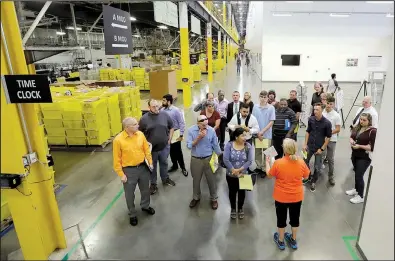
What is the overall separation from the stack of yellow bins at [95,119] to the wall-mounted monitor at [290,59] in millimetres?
14049

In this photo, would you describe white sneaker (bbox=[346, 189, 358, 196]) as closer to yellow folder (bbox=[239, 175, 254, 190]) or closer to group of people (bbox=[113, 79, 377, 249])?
group of people (bbox=[113, 79, 377, 249])

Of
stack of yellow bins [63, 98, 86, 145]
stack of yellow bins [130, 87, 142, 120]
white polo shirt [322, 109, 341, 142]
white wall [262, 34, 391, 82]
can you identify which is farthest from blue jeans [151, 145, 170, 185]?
white wall [262, 34, 391, 82]

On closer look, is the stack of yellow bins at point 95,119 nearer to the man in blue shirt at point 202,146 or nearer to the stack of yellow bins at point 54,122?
the stack of yellow bins at point 54,122

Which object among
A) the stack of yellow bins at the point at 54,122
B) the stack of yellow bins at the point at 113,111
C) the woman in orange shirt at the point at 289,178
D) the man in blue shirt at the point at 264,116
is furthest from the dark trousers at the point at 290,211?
the stack of yellow bins at the point at 54,122

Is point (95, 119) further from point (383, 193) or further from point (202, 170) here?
point (383, 193)

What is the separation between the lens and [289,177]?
3.39 metres

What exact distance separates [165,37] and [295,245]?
27.7 meters

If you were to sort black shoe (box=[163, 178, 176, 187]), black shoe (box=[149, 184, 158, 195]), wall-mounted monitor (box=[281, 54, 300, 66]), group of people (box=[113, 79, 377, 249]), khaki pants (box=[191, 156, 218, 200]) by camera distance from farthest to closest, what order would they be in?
wall-mounted monitor (box=[281, 54, 300, 66]), black shoe (box=[163, 178, 176, 187]), black shoe (box=[149, 184, 158, 195]), khaki pants (box=[191, 156, 218, 200]), group of people (box=[113, 79, 377, 249])

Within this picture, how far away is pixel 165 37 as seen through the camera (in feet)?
93.7

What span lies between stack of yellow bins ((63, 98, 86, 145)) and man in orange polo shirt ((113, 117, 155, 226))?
408 cm

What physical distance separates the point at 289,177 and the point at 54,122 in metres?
6.93

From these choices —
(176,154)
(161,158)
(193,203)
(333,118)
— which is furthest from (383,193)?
(176,154)

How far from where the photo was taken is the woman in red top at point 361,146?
439cm

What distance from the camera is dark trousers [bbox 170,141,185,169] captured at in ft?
19.6
